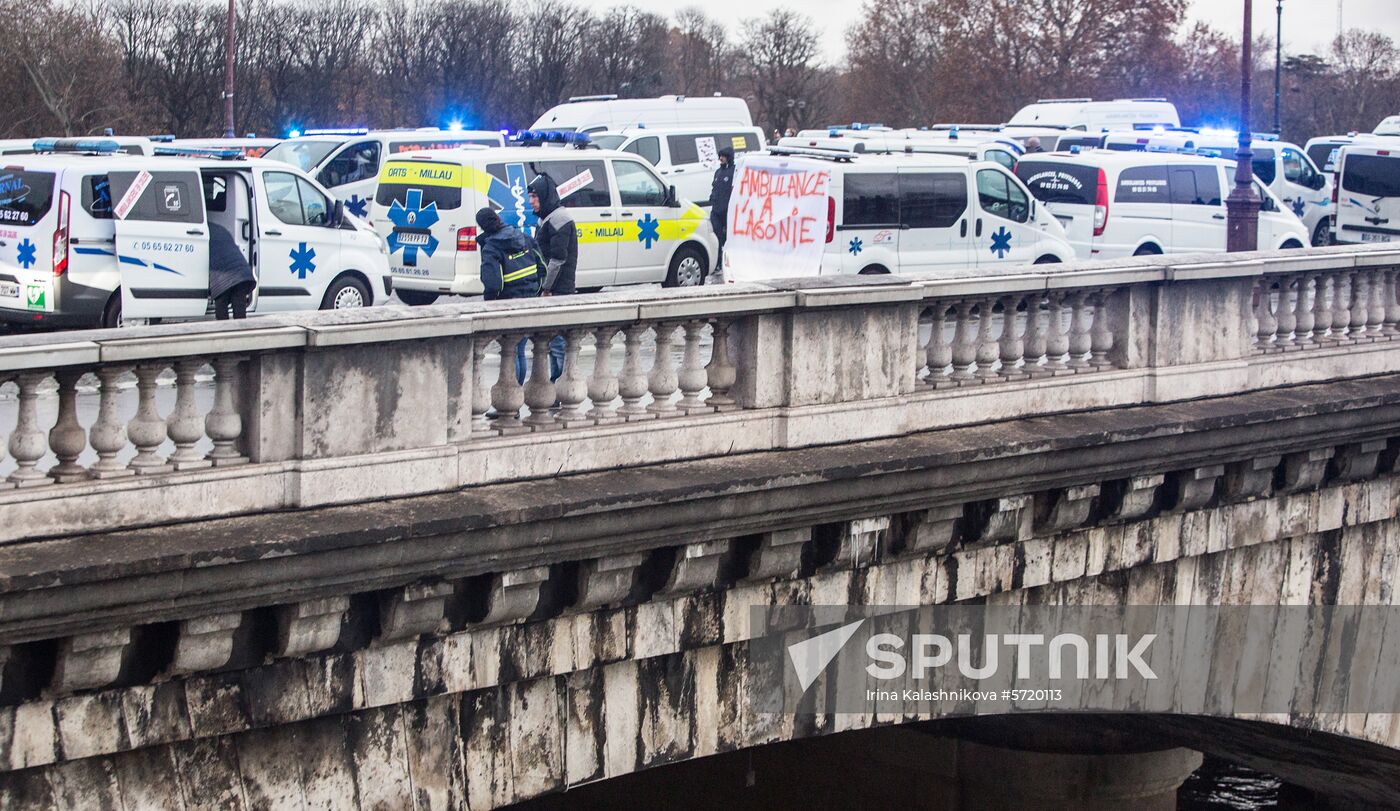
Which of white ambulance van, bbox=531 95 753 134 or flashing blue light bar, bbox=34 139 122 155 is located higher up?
white ambulance van, bbox=531 95 753 134

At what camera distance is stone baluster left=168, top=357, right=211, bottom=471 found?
7.06 m

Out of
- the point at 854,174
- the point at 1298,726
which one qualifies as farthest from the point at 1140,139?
the point at 1298,726

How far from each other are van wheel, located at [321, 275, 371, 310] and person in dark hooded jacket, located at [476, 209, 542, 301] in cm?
469

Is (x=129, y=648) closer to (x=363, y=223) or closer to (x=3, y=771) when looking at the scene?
(x=3, y=771)

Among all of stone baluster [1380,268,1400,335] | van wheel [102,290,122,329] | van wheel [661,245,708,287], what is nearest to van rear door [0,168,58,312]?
van wheel [102,290,122,329]

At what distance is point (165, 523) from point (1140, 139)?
24527mm

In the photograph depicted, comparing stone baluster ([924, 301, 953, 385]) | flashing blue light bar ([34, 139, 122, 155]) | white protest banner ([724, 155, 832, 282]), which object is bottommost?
stone baluster ([924, 301, 953, 385])

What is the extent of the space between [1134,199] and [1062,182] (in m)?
0.92

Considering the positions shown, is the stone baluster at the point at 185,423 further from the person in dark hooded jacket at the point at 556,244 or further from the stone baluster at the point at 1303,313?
the stone baluster at the point at 1303,313

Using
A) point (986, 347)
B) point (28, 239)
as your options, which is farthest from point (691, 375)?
point (28, 239)

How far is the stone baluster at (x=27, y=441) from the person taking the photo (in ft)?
21.9

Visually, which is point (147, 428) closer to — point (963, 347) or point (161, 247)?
point (963, 347)

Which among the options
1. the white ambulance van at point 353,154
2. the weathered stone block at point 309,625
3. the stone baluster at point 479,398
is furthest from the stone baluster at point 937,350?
the white ambulance van at point 353,154

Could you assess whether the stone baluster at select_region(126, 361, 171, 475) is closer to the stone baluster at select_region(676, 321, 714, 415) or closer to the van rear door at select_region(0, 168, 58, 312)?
the stone baluster at select_region(676, 321, 714, 415)
